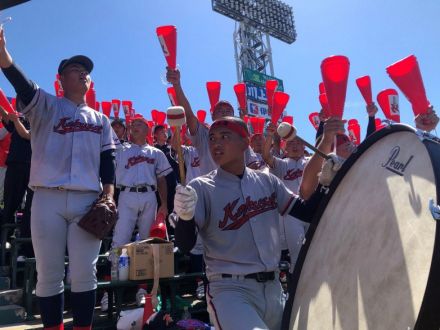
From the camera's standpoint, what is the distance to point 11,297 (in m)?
4.20

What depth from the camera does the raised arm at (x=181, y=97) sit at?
3.62m

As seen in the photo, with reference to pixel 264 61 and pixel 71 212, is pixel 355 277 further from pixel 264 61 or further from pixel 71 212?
pixel 264 61

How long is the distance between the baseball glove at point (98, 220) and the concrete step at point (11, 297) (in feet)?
6.99

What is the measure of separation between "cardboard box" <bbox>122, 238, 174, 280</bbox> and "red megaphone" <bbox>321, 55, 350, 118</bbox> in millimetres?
2541

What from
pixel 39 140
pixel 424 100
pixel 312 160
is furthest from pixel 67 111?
pixel 424 100

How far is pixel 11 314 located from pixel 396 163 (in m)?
3.70

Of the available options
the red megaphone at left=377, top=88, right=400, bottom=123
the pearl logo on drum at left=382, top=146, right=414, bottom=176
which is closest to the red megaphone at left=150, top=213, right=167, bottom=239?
the red megaphone at left=377, top=88, right=400, bottom=123

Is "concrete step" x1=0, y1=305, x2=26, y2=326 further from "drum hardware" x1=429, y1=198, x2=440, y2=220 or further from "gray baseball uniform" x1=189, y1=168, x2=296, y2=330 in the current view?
"drum hardware" x1=429, y1=198, x2=440, y2=220

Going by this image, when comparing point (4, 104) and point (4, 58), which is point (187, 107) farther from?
point (4, 104)

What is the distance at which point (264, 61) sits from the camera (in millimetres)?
32969

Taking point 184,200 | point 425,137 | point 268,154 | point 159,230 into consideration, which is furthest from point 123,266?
point 425,137

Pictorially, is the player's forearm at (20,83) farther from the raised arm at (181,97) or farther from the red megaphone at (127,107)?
the red megaphone at (127,107)

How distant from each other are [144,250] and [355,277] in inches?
113

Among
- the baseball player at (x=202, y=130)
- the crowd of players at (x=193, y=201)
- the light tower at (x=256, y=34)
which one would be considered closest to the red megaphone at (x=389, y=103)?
the crowd of players at (x=193, y=201)
